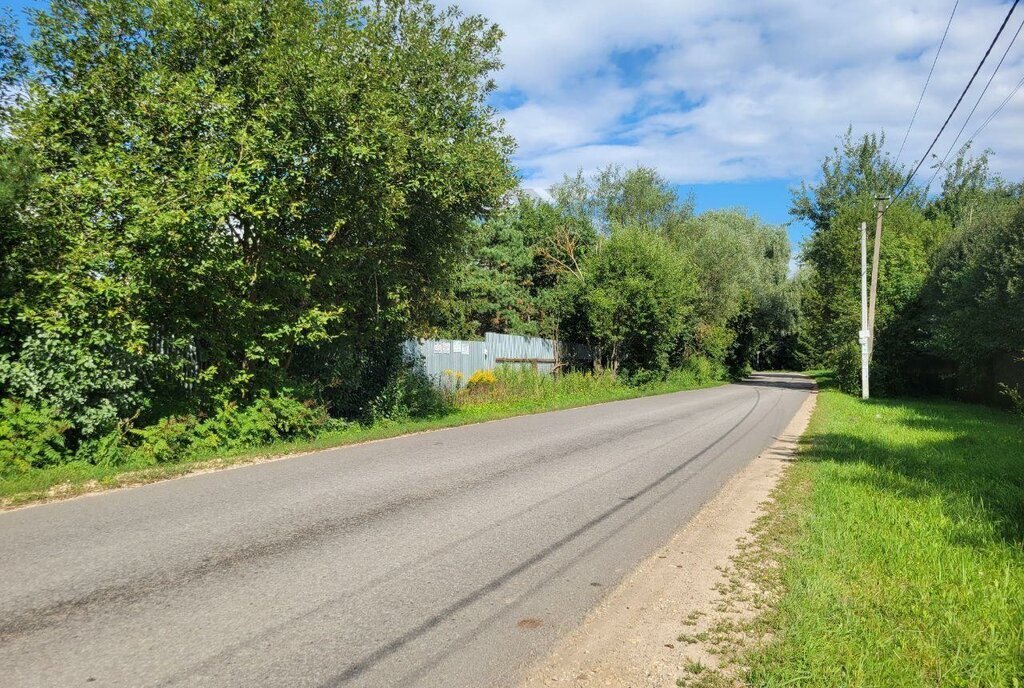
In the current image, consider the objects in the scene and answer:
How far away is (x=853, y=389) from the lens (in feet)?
99.0

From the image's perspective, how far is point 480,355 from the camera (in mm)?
22266

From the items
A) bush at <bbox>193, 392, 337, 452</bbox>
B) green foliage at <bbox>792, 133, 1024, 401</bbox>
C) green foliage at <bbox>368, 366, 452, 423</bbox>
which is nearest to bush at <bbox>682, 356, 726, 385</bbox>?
green foliage at <bbox>792, 133, 1024, 401</bbox>

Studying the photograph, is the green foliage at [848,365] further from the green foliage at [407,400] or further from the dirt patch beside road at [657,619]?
the dirt patch beside road at [657,619]

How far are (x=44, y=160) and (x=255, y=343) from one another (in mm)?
4028

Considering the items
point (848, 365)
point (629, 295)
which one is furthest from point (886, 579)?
point (848, 365)

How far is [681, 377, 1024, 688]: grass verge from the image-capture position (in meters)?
3.59

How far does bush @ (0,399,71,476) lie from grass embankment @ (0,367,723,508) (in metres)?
0.24

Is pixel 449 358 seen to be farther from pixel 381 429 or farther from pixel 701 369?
pixel 701 369

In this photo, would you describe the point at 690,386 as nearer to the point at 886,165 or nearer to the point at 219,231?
the point at 886,165

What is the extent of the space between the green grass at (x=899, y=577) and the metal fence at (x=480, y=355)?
11.2 metres

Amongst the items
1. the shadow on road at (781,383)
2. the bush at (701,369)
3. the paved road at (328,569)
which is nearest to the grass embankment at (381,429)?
the paved road at (328,569)

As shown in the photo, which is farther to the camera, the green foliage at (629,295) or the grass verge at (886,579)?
the green foliage at (629,295)

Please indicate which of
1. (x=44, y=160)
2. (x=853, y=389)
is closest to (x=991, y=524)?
(x=44, y=160)

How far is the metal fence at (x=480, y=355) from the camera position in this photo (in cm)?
1898
